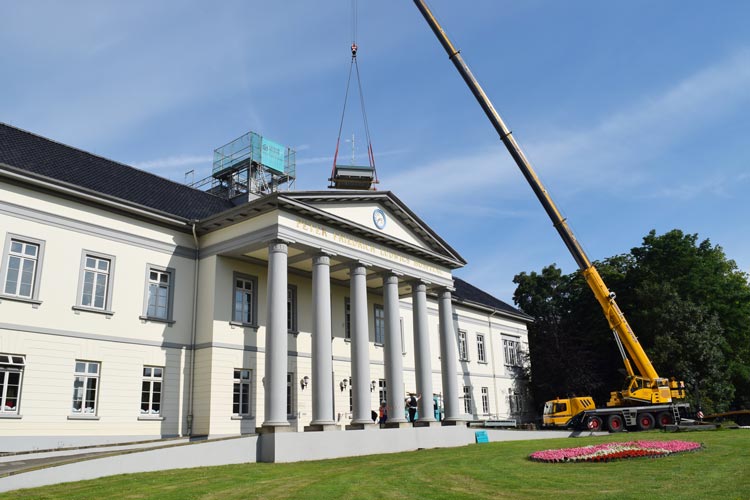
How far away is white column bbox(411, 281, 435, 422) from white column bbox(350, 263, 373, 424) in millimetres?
3597

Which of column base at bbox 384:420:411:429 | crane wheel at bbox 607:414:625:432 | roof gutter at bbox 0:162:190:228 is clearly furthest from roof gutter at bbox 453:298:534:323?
roof gutter at bbox 0:162:190:228

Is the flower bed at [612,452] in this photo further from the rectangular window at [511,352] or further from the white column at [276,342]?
the rectangular window at [511,352]

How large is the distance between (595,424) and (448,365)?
8.69 meters

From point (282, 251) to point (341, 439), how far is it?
6.48 metres

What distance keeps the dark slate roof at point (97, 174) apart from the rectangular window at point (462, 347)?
55.6 feet

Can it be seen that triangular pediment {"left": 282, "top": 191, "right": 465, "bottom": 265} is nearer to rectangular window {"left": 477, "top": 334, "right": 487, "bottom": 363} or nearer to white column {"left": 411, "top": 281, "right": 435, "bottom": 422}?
white column {"left": 411, "top": 281, "right": 435, "bottom": 422}

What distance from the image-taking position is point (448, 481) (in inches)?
477

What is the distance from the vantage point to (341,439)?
19641 mm

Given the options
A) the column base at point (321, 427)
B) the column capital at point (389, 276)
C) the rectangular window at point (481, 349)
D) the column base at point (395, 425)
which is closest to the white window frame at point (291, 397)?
the column base at point (395, 425)

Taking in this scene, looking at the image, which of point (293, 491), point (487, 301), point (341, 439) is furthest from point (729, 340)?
point (293, 491)

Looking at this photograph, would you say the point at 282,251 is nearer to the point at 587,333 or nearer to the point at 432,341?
the point at 432,341

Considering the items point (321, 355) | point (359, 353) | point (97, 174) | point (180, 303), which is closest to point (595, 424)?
point (359, 353)

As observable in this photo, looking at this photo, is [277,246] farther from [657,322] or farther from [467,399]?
[657,322]

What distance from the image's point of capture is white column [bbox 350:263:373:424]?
70.0 feet
